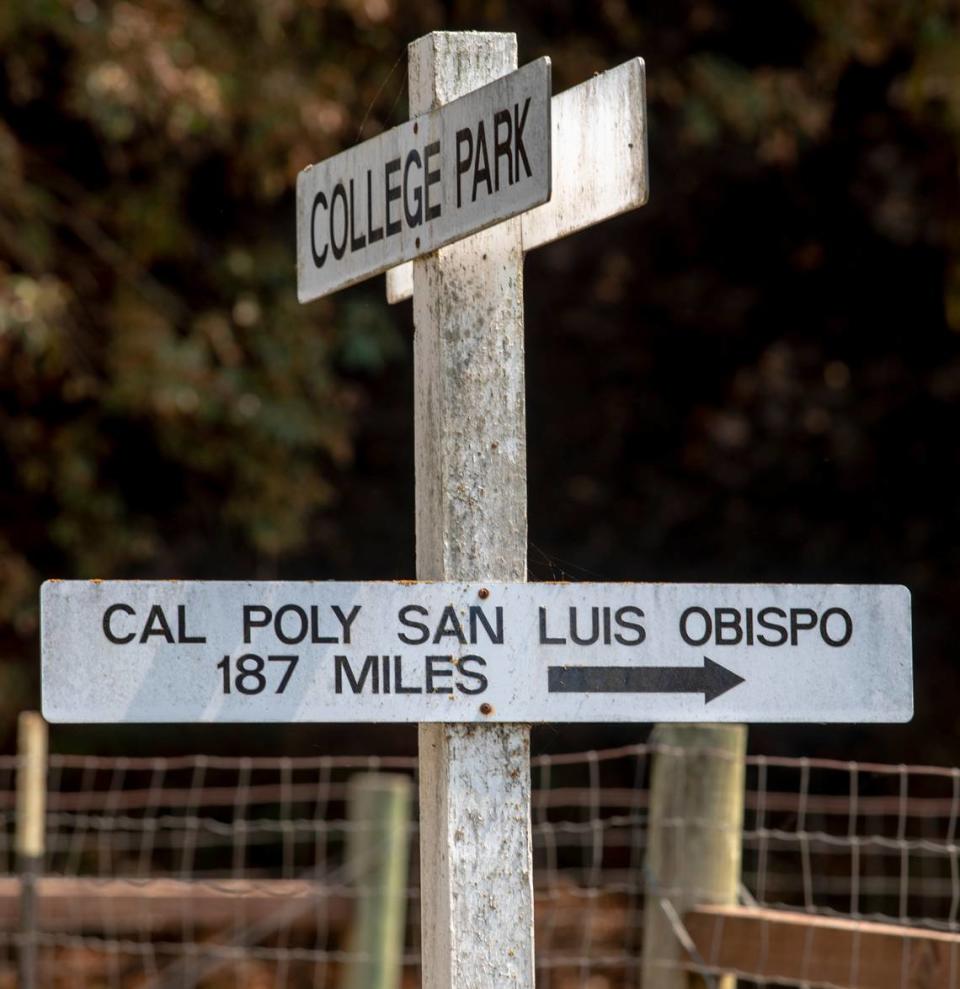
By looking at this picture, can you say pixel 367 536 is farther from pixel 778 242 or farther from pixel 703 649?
pixel 703 649

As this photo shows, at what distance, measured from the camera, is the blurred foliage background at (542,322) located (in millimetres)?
6441

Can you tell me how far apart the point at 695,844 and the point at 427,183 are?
145cm

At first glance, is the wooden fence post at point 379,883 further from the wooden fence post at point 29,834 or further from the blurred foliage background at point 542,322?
the blurred foliage background at point 542,322

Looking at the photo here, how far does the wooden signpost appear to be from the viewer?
1920 mm

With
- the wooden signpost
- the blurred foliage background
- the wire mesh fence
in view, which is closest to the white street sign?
the wooden signpost

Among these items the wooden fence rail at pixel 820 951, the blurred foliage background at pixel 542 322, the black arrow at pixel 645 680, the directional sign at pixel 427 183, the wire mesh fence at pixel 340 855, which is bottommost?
the wire mesh fence at pixel 340 855

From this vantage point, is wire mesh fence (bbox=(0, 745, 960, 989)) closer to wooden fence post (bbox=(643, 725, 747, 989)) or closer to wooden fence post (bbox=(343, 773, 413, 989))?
wooden fence post (bbox=(343, 773, 413, 989))

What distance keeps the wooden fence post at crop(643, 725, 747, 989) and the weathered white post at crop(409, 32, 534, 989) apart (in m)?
1.06

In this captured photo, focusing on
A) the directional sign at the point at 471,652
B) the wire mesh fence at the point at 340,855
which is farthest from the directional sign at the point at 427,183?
the wire mesh fence at the point at 340,855

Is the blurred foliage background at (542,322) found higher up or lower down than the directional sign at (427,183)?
higher up

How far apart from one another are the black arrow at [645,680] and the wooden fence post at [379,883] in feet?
8.89

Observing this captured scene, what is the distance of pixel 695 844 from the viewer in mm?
3031

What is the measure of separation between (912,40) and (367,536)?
3747mm

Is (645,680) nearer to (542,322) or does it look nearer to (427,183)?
(427,183)
